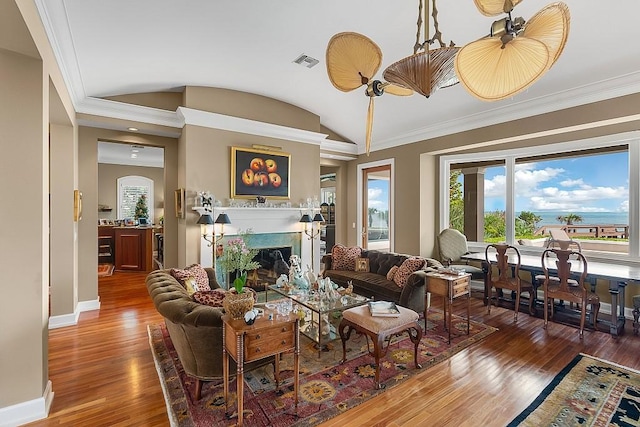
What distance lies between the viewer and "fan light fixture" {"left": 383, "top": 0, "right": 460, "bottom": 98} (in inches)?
69.9

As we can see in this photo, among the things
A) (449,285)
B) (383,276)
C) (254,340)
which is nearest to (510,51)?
(254,340)

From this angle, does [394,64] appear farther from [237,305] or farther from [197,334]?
[197,334]

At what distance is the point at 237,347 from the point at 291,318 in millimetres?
431

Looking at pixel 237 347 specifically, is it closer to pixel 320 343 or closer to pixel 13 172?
pixel 320 343

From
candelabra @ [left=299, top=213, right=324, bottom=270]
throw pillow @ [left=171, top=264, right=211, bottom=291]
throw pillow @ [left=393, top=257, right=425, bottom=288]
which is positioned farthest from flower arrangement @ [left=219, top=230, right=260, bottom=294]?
throw pillow @ [left=393, top=257, right=425, bottom=288]

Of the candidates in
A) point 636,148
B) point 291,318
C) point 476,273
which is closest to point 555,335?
point 476,273

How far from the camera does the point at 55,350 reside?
329 centimetres

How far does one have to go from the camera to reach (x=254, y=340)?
2.07 metres

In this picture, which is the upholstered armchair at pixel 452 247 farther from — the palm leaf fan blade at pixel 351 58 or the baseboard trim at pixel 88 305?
the baseboard trim at pixel 88 305

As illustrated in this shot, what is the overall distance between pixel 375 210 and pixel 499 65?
18.7ft

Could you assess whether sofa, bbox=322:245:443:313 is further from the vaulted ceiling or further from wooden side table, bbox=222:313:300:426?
the vaulted ceiling

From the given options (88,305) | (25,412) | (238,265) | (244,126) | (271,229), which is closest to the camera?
(25,412)

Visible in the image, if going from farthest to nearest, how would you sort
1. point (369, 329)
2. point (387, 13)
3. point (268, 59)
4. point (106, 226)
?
point (106, 226) < point (268, 59) < point (387, 13) < point (369, 329)

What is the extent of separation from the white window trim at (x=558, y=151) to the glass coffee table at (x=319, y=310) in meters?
3.45
